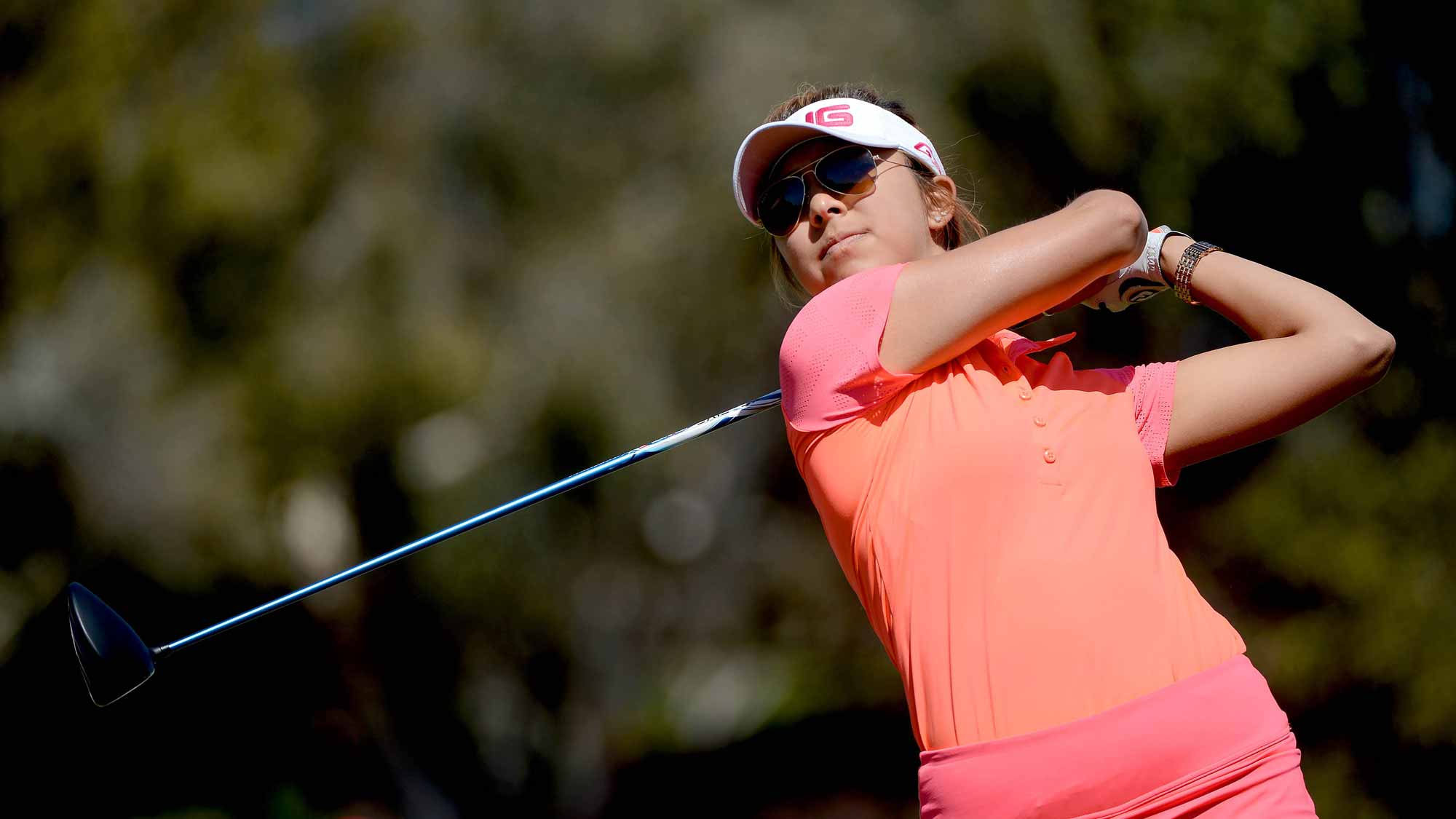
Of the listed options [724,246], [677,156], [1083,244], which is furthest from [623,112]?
[1083,244]

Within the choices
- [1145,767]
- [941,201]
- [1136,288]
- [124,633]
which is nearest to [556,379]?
[124,633]

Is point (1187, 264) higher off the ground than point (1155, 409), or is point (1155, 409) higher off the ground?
point (1187, 264)

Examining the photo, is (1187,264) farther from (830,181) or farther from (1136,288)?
(830,181)

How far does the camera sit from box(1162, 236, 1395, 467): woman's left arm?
1.11m

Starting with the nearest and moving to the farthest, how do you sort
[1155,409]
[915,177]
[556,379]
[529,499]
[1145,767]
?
[1145,767]
[1155,409]
[915,177]
[529,499]
[556,379]

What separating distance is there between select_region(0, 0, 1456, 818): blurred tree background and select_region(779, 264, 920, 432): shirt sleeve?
1851mm

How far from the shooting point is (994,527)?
3.21 feet

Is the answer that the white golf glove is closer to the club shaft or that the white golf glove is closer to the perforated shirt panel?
the perforated shirt panel

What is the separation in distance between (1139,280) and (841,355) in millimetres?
358

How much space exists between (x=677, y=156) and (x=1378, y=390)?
1.80m

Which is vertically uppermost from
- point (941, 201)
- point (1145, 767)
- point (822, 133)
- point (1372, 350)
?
point (822, 133)

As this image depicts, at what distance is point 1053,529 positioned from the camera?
97cm

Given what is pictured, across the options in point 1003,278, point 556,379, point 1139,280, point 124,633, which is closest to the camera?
point 1003,278

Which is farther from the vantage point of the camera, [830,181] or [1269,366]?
[830,181]
